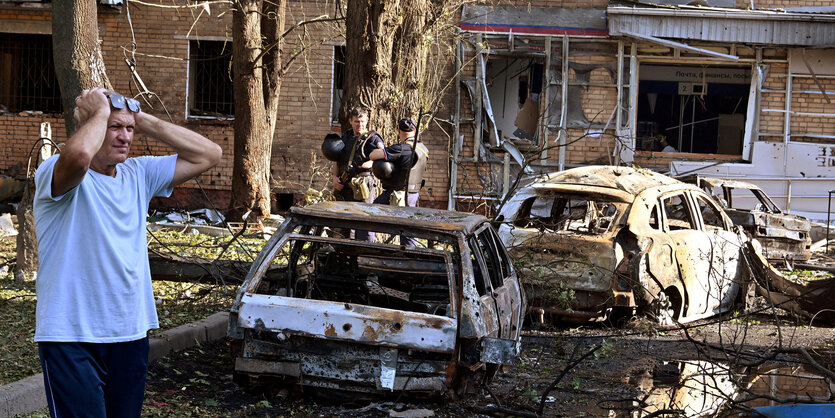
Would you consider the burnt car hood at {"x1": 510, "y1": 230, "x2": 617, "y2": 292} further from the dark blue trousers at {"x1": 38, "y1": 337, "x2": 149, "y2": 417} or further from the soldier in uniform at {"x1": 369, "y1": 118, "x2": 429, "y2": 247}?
the dark blue trousers at {"x1": 38, "y1": 337, "x2": 149, "y2": 417}

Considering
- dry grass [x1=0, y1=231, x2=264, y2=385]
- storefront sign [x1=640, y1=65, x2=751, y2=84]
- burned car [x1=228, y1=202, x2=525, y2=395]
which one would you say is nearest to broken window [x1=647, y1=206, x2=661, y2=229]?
burned car [x1=228, y1=202, x2=525, y2=395]

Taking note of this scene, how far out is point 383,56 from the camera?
32.4 feet

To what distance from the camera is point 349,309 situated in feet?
18.7

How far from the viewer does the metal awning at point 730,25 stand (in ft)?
57.7

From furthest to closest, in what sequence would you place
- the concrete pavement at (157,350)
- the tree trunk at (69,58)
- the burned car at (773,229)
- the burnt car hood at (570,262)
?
the burned car at (773,229)
the tree trunk at (69,58)
the burnt car hood at (570,262)
the concrete pavement at (157,350)

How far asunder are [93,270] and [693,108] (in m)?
17.1

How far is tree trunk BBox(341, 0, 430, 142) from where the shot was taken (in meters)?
9.83

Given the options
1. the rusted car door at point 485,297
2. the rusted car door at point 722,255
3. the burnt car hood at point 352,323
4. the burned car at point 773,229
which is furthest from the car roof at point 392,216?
the burned car at point 773,229

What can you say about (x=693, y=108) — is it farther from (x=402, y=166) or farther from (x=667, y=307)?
(x=402, y=166)

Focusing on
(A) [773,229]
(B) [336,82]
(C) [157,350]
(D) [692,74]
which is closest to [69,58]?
(C) [157,350]

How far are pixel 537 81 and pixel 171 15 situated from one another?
7.41 metres

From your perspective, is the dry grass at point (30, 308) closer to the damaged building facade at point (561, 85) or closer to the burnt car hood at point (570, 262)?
the burnt car hood at point (570, 262)

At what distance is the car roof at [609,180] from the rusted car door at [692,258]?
262 mm

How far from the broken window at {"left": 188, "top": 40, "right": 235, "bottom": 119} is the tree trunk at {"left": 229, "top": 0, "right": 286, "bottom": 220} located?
10.6ft
